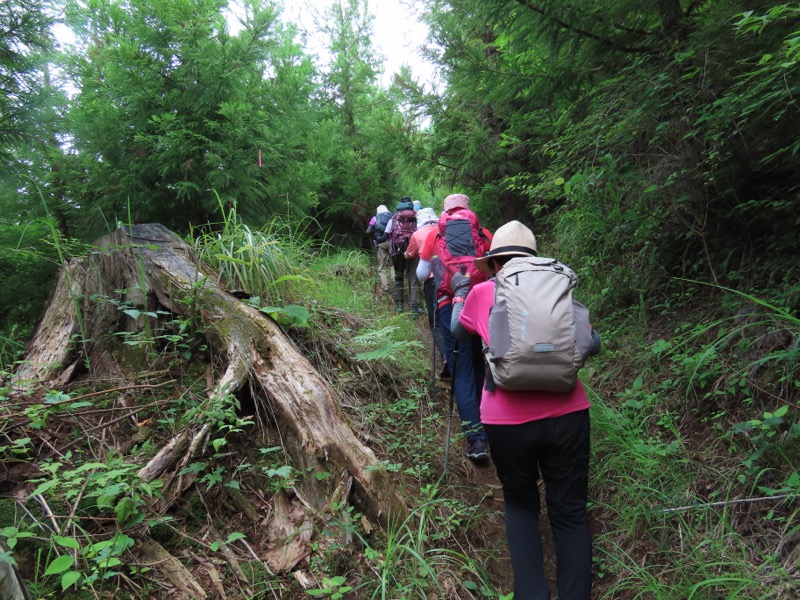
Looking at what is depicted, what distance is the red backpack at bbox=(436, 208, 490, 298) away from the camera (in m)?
Result: 3.96

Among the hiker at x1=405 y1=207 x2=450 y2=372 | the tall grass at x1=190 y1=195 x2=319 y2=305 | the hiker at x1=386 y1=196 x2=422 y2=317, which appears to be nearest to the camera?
the tall grass at x1=190 y1=195 x2=319 y2=305

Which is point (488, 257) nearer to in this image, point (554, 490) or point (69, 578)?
point (554, 490)

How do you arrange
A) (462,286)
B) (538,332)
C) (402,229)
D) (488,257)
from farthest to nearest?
1. (402,229)
2. (462,286)
3. (488,257)
4. (538,332)

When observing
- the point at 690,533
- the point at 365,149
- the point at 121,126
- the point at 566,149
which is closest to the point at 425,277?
the point at 566,149

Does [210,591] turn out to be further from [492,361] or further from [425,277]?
[425,277]

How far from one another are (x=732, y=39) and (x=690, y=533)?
3.29 m

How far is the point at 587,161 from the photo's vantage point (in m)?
3.88

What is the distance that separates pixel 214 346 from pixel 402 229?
17.7 feet

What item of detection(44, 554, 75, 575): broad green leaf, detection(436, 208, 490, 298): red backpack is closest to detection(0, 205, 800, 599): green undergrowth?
detection(44, 554, 75, 575): broad green leaf

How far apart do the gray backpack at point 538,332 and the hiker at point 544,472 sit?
9 centimetres

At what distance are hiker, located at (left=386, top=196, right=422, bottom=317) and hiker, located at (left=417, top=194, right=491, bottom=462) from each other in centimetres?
324

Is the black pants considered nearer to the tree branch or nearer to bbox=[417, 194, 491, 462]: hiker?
bbox=[417, 194, 491, 462]: hiker

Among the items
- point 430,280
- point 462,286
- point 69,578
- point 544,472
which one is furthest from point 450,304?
point 69,578

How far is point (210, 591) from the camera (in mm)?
1853
